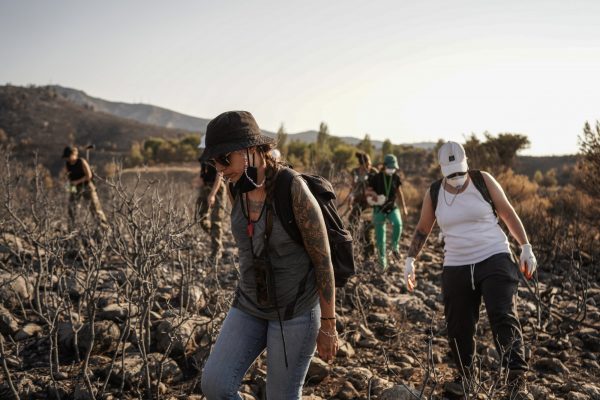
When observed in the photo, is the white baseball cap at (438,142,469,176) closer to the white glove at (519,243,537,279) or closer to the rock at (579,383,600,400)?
the white glove at (519,243,537,279)

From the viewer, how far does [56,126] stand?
5831 centimetres

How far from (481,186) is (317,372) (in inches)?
67.4

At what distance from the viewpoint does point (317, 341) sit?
195 cm

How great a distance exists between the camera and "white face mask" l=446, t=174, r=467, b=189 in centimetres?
307

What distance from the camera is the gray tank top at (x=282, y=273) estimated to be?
1.87 m

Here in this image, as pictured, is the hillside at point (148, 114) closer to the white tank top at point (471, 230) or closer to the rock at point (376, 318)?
the rock at point (376, 318)

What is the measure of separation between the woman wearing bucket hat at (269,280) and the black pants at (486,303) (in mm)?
1185

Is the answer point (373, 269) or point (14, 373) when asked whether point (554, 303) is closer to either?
point (373, 269)

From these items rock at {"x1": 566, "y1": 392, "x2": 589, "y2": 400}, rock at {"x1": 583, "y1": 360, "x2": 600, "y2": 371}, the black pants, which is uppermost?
the black pants

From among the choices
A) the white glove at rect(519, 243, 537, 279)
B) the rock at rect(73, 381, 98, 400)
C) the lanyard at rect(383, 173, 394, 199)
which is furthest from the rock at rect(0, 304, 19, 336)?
the lanyard at rect(383, 173, 394, 199)

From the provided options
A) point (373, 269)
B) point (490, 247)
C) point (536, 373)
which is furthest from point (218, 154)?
point (373, 269)

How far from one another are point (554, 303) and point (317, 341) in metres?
4.74

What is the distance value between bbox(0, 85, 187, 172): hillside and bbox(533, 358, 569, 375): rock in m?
47.0

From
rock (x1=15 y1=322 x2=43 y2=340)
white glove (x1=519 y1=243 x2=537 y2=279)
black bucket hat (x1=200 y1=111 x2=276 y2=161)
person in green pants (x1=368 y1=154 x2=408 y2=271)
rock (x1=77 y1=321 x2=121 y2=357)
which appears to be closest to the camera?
black bucket hat (x1=200 y1=111 x2=276 y2=161)
